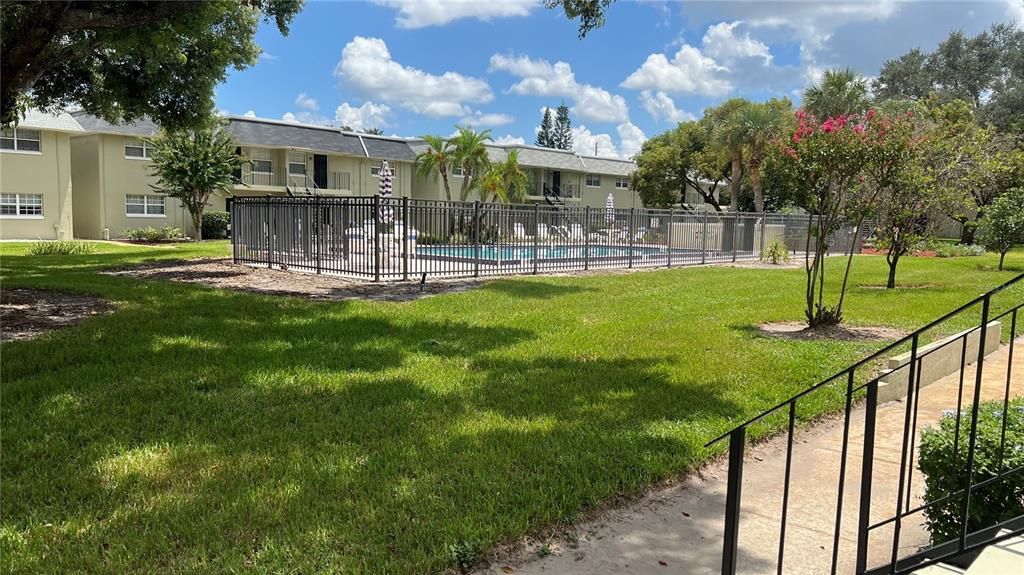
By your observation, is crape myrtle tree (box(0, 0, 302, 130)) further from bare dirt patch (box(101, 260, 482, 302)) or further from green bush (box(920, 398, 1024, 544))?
green bush (box(920, 398, 1024, 544))

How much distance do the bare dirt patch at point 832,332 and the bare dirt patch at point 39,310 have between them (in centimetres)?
857

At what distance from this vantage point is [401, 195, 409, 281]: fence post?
13.2 metres

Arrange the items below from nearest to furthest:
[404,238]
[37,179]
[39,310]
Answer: [39,310]
[404,238]
[37,179]

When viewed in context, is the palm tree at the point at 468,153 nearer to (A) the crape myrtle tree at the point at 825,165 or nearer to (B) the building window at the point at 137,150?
(B) the building window at the point at 137,150

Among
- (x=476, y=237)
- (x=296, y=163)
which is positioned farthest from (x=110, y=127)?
(x=476, y=237)

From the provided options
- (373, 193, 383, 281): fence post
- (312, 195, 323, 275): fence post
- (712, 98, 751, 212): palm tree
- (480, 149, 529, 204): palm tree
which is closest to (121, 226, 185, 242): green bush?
(480, 149, 529, 204): palm tree

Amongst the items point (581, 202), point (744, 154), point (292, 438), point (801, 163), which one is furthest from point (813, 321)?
point (581, 202)

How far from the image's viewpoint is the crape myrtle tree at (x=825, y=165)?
7980 mm

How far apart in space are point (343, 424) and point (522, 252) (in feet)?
38.7

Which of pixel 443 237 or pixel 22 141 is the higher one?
pixel 22 141

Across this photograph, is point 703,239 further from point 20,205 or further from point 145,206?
point 20,205

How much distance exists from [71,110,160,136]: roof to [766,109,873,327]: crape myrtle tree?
28.7 metres

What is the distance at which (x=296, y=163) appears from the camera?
118 ft

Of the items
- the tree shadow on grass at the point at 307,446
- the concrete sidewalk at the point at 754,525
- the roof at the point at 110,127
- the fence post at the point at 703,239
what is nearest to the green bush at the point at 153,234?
the roof at the point at 110,127
